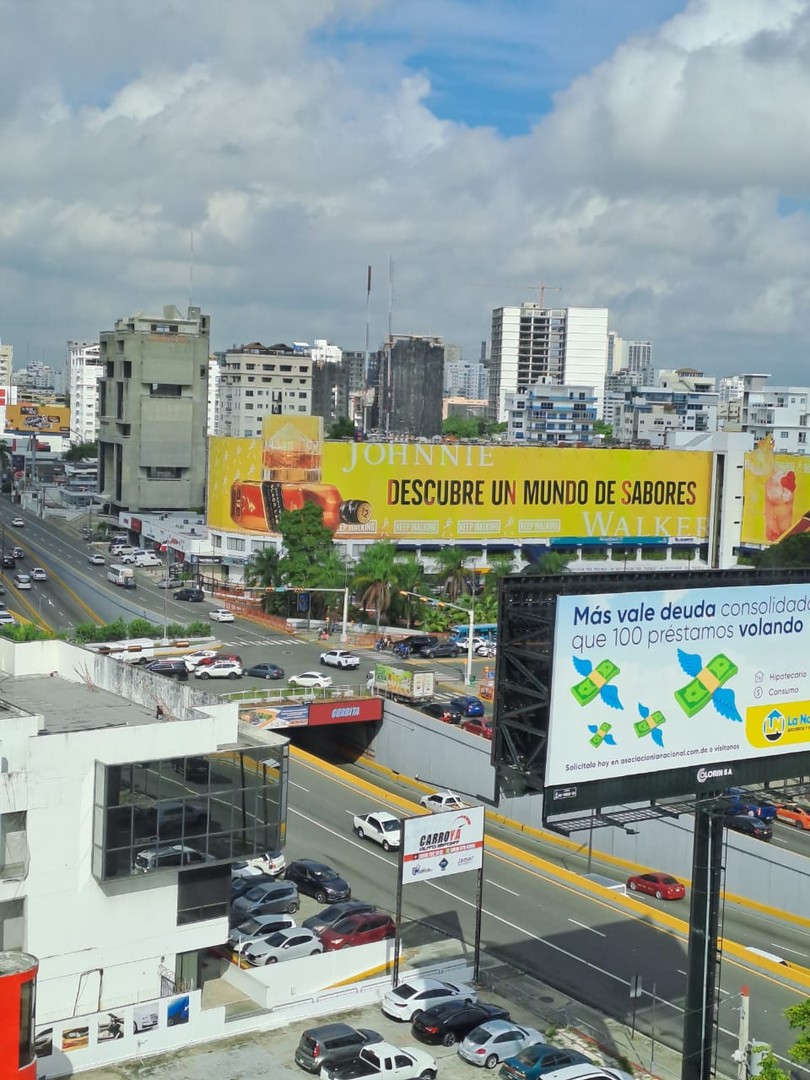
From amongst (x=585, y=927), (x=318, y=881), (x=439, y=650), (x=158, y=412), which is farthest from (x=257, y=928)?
(x=158, y=412)

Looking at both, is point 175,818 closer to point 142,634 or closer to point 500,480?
point 142,634

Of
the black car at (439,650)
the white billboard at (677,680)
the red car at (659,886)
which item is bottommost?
the red car at (659,886)

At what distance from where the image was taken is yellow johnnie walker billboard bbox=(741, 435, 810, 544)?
350 ft

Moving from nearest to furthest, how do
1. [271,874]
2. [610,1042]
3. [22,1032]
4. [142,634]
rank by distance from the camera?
1. [22,1032]
2. [610,1042]
3. [271,874]
4. [142,634]

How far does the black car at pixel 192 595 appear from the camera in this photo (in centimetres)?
8475

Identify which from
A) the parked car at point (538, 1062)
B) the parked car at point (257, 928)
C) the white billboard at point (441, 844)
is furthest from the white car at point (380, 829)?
the parked car at point (538, 1062)

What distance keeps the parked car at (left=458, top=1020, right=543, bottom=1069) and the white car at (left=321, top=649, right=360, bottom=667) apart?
126 feet

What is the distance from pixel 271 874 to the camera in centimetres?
3903

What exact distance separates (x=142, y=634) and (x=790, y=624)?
4475 centimetres

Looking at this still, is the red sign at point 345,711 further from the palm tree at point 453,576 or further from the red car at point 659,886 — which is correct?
the palm tree at point 453,576

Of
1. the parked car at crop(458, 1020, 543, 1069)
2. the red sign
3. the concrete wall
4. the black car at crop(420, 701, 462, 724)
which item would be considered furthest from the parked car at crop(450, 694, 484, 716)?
the parked car at crop(458, 1020, 543, 1069)

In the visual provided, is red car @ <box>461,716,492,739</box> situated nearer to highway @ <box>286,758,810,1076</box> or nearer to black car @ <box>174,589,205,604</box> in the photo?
highway @ <box>286,758,810,1076</box>

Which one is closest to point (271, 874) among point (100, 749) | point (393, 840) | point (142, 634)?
point (393, 840)

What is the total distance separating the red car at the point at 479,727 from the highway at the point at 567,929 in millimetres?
11304
